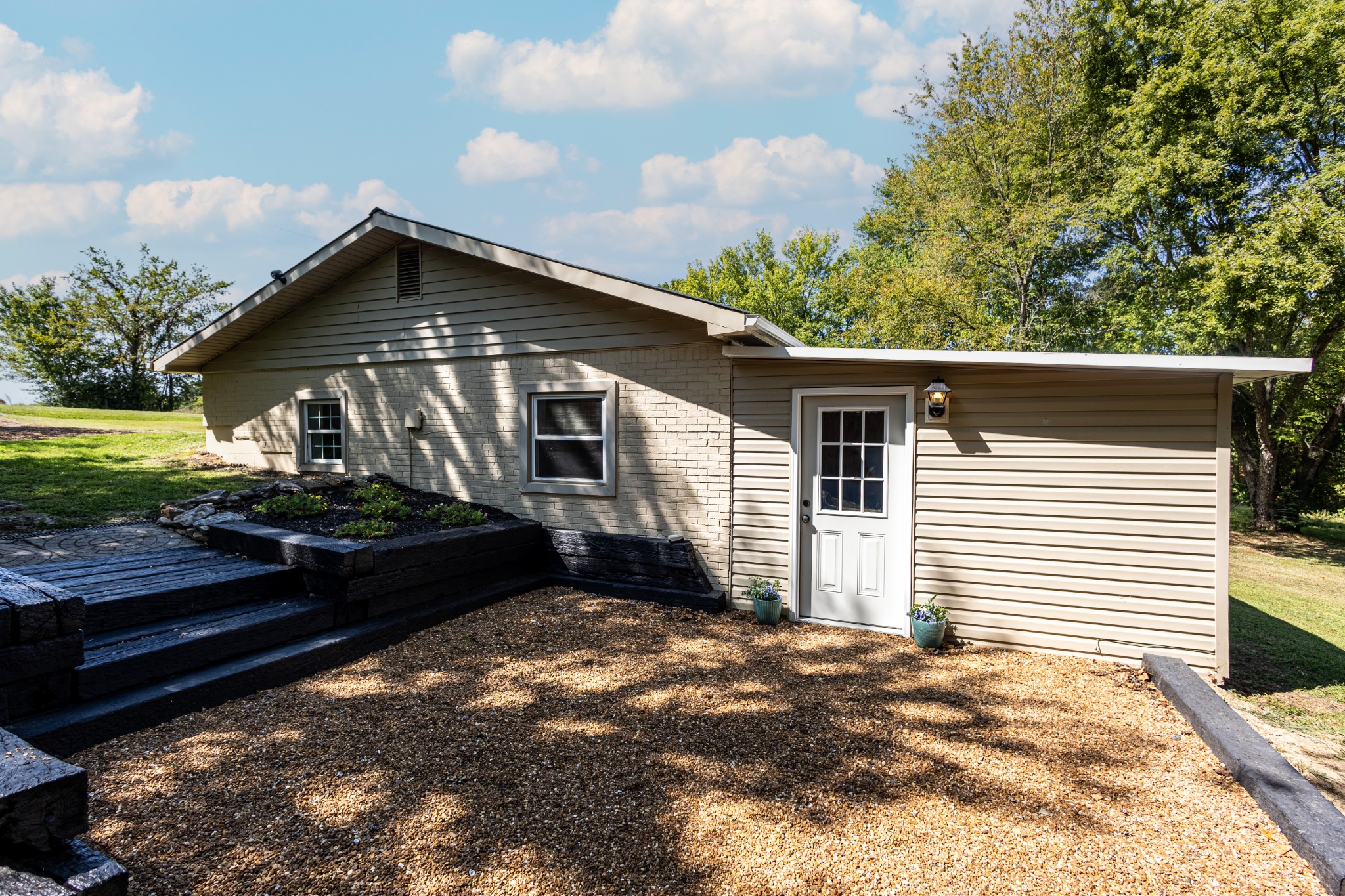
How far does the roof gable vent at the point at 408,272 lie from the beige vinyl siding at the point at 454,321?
0.09 m

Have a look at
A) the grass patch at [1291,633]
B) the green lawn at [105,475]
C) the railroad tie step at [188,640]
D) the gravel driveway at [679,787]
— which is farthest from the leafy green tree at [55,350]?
the grass patch at [1291,633]

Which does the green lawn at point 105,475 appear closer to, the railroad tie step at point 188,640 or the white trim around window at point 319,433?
the white trim around window at point 319,433

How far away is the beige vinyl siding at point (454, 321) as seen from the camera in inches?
259

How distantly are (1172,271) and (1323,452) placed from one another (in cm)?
592

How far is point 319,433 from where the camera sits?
876 cm

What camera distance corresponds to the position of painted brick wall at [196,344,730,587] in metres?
6.18

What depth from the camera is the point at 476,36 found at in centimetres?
1102

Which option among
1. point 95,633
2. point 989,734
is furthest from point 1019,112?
point 95,633

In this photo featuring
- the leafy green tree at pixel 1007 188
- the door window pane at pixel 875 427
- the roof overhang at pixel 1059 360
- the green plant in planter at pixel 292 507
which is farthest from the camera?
the leafy green tree at pixel 1007 188

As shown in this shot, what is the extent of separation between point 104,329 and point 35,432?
15.4 meters

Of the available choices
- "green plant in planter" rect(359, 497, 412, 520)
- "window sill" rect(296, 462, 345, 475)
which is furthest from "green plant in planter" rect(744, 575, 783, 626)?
"window sill" rect(296, 462, 345, 475)

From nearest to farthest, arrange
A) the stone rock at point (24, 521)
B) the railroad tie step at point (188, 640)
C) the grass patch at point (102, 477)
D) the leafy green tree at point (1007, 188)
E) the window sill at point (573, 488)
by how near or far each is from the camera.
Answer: the railroad tie step at point (188, 640) → the stone rock at point (24, 521) → the window sill at point (573, 488) → the grass patch at point (102, 477) → the leafy green tree at point (1007, 188)

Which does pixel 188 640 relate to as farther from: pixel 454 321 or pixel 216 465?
pixel 216 465

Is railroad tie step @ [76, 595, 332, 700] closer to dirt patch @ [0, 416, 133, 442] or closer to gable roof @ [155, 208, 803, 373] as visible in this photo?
gable roof @ [155, 208, 803, 373]
